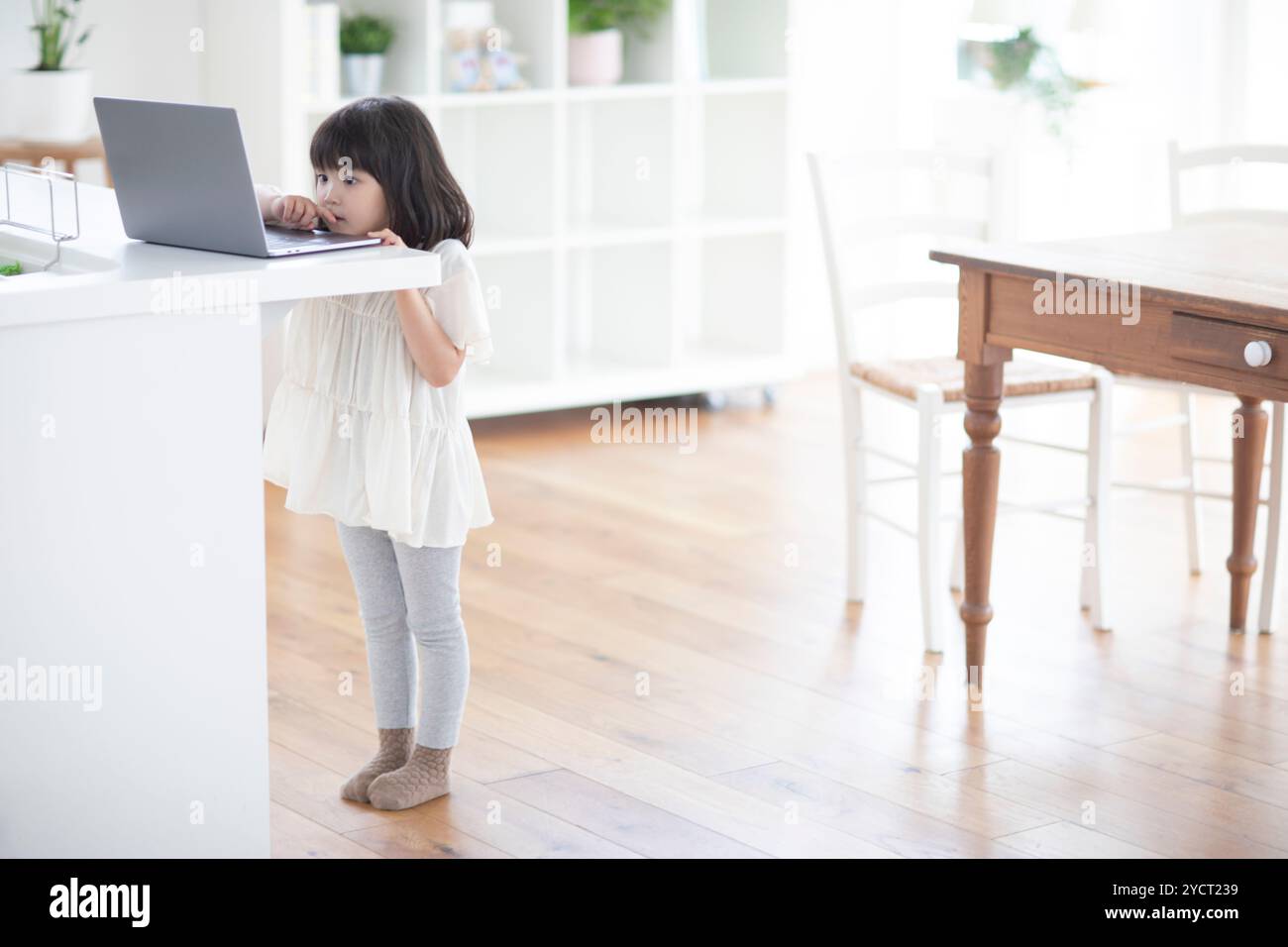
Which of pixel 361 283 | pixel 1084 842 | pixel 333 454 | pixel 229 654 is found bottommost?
pixel 1084 842

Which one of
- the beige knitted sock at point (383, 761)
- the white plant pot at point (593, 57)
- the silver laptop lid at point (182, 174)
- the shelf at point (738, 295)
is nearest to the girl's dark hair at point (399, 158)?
the silver laptop lid at point (182, 174)

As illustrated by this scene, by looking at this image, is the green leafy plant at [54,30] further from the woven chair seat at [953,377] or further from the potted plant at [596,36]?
the woven chair seat at [953,377]

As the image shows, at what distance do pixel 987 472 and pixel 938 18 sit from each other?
118 inches

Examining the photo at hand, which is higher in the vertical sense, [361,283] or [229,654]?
[361,283]

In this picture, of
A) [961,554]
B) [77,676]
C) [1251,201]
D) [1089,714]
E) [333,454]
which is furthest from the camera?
[1251,201]

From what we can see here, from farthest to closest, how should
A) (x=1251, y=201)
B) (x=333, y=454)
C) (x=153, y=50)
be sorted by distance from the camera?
(x=1251, y=201) → (x=153, y=50) → (x=333, y=454)

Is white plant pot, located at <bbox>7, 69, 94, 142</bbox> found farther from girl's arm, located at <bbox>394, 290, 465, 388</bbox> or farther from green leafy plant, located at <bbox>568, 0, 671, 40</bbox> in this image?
girl's arm, located at <bbox>394, 290, 465, 388</bbox>

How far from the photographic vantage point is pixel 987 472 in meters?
2.89

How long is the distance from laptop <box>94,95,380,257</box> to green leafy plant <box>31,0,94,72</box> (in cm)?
209

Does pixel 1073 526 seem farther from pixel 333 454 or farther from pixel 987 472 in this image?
pixel 333 454

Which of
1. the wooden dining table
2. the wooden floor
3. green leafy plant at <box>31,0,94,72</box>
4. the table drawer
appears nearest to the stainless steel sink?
the wooden floor

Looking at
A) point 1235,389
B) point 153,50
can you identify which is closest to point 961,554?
point 1235,389

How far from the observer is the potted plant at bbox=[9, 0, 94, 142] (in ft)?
13.1

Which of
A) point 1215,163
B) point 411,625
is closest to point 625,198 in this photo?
point 1215,163
